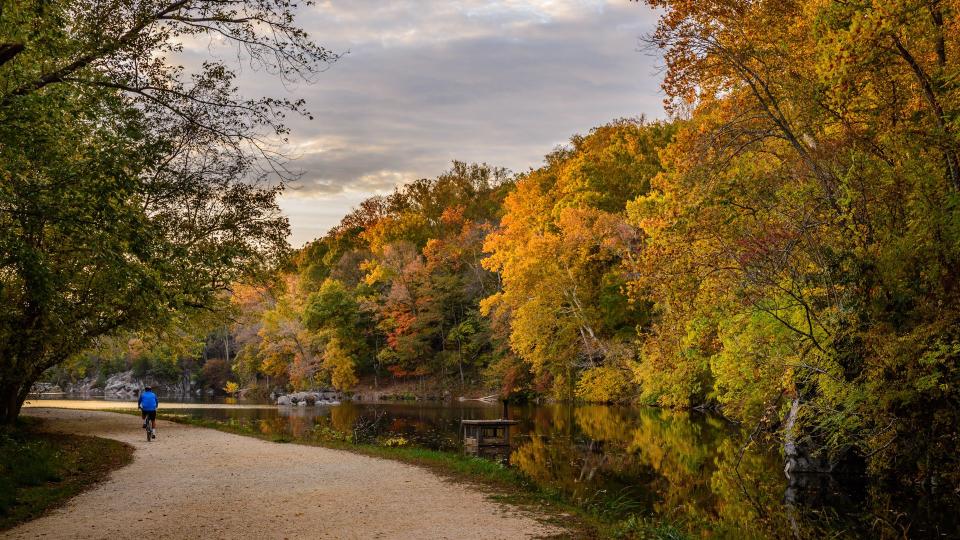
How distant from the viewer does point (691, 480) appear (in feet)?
46.9

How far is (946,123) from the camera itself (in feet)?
33.4

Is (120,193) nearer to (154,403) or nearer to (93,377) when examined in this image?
(154,403)

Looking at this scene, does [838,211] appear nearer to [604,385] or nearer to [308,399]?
[604,385]

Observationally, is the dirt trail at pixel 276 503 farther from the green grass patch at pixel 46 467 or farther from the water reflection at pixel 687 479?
the water reflection at pixel 687 479

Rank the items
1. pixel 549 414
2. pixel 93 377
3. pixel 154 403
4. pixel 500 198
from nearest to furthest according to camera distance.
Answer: pixel 154 403, pixel 549 414, pixel 500 198, pixel 93 377

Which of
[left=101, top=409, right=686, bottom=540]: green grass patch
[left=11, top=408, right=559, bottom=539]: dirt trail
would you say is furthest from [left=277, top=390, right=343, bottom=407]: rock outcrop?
[left=11, top=408, right=559, bottom=539]: dirt trail

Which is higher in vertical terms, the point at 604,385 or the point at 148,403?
the point at 148,403

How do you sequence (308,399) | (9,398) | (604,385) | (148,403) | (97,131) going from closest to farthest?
1. (97,131)
2. (9,398)
3. (148,403)
4. (604,385)
5. (308,399)

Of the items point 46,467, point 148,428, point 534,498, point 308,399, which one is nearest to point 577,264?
point 308,399

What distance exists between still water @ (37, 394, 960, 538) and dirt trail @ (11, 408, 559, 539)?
2143 millimetres

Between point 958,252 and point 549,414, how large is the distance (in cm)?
2184

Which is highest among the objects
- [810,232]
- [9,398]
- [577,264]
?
[577,264]

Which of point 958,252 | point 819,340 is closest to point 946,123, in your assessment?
point 958,252

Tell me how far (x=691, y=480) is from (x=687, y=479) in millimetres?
120
